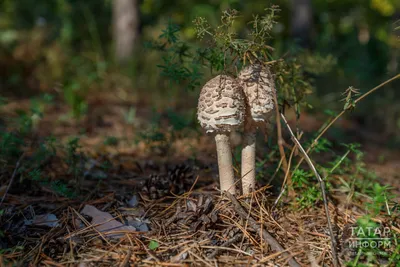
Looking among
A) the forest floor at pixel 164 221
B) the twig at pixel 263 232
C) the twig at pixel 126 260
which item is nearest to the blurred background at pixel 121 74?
the forest floor at pixel 164 221

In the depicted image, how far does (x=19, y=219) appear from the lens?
215cm

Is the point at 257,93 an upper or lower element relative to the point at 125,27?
lower

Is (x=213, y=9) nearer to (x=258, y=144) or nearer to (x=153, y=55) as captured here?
(x=153, y=55)

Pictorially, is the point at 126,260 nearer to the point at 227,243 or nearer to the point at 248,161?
the point at 227,243

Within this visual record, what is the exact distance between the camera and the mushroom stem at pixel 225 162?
204cm

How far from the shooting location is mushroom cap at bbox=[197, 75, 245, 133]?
186cm

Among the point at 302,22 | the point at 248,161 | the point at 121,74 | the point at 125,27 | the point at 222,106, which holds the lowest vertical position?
the point at 248,161

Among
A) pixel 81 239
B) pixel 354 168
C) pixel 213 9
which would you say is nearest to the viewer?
pixel 81 239

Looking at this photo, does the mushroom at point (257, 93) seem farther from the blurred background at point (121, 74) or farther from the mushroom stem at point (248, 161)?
the blurred background at point (121, 74)

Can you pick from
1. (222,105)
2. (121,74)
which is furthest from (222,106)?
(121,74)

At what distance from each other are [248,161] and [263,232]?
438 millimetres

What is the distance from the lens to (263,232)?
190 cm

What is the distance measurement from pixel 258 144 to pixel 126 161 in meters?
1.23

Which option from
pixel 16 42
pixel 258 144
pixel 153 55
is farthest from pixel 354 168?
pixel 16 42
